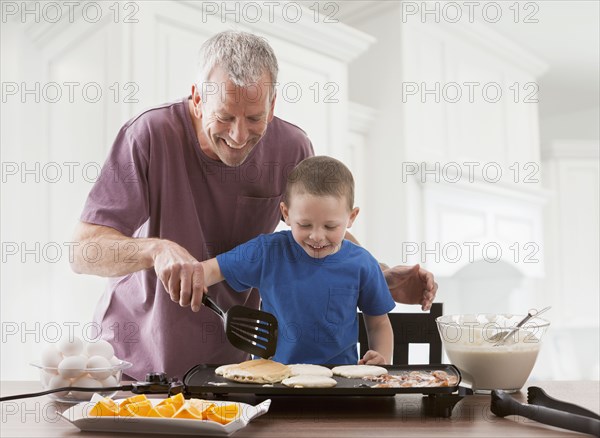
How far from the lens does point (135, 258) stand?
123 centimetres

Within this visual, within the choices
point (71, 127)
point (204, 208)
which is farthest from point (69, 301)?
point (204, 208)

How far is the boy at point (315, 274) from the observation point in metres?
1.31

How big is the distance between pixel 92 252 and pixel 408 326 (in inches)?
27.6

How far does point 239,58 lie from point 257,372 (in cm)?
67

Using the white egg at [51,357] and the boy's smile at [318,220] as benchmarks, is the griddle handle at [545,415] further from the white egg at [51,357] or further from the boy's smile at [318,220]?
the white egg at [51,357]

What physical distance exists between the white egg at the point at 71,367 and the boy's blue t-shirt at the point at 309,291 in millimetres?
426

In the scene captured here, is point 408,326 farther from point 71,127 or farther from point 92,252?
point 71,127

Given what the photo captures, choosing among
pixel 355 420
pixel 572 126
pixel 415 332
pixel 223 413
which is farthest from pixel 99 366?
pixel 572 126

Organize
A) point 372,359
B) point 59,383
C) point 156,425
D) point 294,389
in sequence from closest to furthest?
1. point 156,425
2. point 294,389
3. point 59,383
4. point 372,359

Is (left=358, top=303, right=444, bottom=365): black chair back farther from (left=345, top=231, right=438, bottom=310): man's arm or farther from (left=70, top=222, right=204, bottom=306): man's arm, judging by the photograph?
(left=70, top=222, right=204, bottom=306): man's arm

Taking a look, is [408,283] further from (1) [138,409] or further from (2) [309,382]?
(1) [138,409]

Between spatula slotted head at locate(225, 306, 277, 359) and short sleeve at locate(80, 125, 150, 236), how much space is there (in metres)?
0.47

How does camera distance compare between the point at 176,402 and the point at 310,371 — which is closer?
the point at 176,402

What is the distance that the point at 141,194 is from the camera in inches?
55.9
